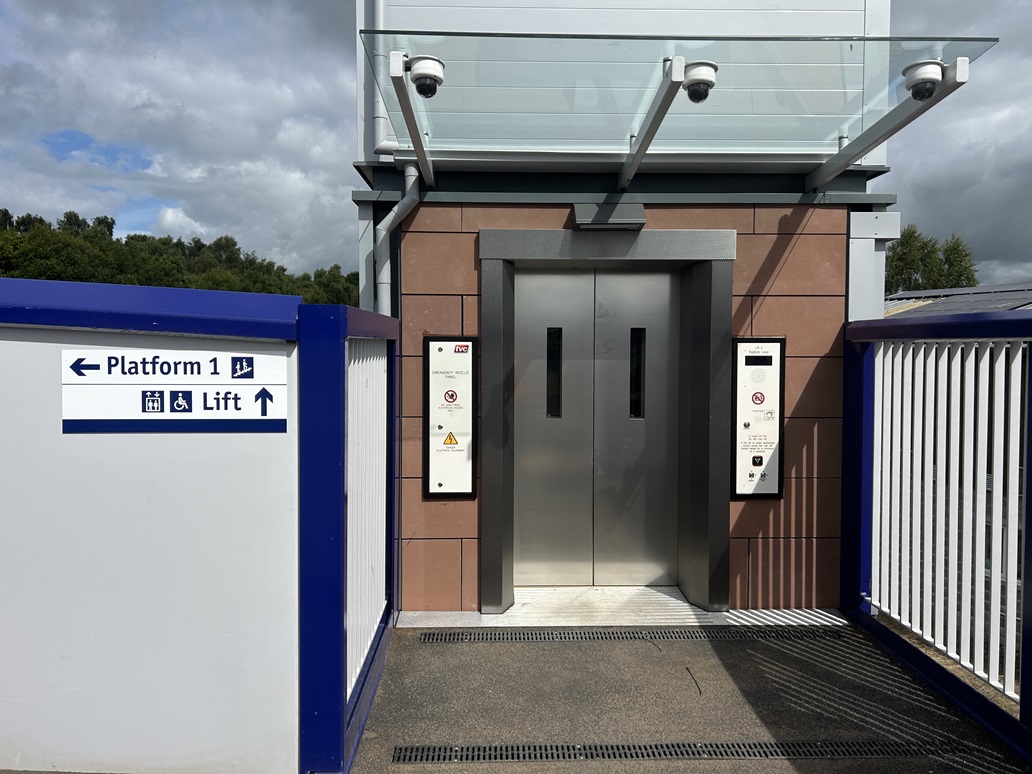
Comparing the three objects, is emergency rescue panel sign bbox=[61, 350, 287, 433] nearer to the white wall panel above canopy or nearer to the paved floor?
the paved floor

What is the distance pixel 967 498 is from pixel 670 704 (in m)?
1.84

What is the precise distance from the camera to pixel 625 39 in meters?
3.40

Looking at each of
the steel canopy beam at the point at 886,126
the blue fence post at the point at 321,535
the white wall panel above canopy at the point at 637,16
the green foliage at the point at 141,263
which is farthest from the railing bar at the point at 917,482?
the green foliage at the point at 141,263

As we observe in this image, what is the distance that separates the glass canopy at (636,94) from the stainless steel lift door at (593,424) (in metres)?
1.07

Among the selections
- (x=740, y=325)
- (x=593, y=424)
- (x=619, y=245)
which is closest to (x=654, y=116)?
(x=619, y=245)

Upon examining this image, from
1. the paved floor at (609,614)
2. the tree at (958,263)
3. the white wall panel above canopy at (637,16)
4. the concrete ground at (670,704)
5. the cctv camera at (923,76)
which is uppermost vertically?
the tree at (958,263)

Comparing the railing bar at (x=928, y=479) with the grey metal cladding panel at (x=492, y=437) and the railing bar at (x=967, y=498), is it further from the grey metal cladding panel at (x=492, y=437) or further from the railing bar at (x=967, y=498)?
the grey metal cladding panel at (x=492, y=437)

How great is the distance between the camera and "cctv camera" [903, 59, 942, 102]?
3338 millimetres

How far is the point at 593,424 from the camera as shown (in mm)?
5195

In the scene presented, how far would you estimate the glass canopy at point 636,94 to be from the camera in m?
3.43

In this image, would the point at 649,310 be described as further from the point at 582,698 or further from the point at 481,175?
the point at 582,698

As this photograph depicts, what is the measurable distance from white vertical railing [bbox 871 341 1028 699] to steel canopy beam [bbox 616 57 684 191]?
1.94m

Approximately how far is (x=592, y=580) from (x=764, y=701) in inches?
70.6

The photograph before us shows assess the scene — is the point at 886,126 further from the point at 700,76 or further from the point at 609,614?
the point at 609,614
